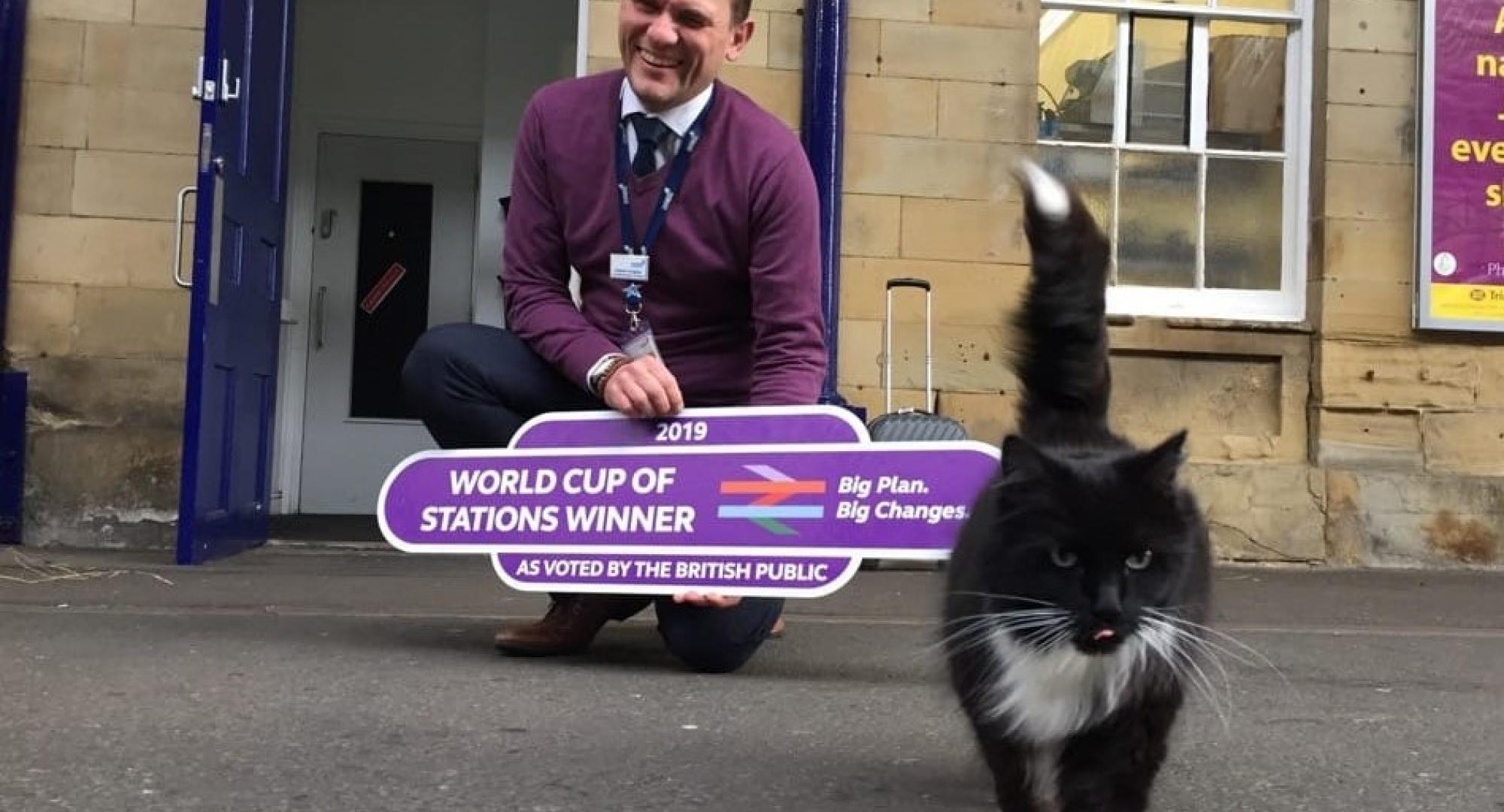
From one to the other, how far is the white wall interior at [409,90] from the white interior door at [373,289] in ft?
0.24

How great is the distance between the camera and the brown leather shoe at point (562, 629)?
2.76 m

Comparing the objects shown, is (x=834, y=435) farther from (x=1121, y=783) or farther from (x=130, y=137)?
(x=130, y=137)

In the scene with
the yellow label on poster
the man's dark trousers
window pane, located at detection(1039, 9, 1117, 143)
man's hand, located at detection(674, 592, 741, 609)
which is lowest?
Result: man's hand, located at detection(674, 592, 741, 609)

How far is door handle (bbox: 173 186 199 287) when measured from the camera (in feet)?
15.0

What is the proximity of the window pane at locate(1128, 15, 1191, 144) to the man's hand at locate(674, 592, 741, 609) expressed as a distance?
3775 millimetres

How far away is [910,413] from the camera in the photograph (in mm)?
4625

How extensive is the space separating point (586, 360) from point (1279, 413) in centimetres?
381

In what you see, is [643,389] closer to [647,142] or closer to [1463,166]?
[647,142]

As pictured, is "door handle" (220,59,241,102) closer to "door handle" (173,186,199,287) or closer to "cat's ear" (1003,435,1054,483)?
"door handle" (173,186,199,287)

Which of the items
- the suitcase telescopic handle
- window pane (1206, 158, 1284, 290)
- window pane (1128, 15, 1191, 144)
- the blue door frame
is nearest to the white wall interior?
the blue door frame

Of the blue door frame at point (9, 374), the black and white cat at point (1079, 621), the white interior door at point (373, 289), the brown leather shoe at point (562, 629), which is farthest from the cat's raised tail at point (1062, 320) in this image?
the white interior door at point (373, 289)

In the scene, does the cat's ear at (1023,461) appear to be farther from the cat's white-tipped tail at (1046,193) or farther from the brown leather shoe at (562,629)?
the brown leather shoe at (562,629)

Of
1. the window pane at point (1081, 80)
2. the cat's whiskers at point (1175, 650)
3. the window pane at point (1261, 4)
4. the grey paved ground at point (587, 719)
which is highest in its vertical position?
the window pane at point (1261, 4)

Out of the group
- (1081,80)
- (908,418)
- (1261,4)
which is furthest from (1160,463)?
(1261,4)
